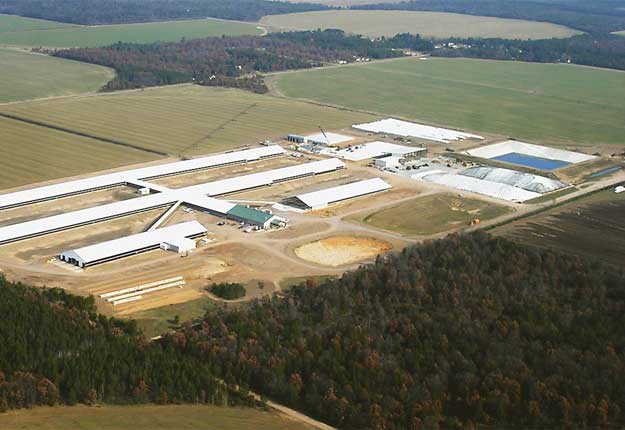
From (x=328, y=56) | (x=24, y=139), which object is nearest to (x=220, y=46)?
(x=328, y=56)

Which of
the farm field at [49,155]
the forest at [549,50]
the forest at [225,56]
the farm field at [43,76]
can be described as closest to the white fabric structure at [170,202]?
the farm field at [49,155]

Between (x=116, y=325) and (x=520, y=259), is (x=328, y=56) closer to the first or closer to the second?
(x=520, y=259)

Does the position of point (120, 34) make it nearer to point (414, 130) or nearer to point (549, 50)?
point (549, 50)

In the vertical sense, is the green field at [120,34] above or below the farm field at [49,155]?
above

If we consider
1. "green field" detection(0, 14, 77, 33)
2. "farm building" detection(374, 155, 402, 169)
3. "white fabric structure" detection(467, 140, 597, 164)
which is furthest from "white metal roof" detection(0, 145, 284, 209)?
"green field" detection(0, 14, 77, 33)

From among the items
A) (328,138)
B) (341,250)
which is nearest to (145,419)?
(341,250)

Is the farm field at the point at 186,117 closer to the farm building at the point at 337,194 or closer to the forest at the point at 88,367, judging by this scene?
the farm building at the point at 337,194

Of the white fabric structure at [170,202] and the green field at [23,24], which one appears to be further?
the green field at [23,24]
